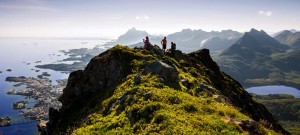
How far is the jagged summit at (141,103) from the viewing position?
25422 millimetres

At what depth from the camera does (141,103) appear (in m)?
29.1

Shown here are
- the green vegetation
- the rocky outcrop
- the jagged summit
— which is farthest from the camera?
the rocky outcrop

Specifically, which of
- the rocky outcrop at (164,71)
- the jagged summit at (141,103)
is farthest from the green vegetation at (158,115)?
the rocky outcrop at (164,71)

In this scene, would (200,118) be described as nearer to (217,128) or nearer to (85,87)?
(217,128)

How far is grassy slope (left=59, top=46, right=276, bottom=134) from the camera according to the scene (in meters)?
24.5

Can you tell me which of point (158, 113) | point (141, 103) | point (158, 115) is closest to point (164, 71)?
point (141, 103)

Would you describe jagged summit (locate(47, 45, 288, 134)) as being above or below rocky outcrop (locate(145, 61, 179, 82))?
below

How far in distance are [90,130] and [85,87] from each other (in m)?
18.2

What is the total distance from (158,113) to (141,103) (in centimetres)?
331

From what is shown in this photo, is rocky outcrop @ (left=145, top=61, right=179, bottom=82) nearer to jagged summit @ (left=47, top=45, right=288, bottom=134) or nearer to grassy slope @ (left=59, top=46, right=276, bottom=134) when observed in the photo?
jagged summit @ (left=47, top=45, right=288, bottom=134)

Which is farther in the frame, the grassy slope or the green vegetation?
the grassy slope

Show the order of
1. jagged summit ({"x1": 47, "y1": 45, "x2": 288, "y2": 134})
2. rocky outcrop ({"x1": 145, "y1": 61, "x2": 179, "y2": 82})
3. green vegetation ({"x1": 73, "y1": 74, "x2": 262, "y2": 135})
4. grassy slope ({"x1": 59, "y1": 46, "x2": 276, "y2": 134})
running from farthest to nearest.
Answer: rocky outcrop ({"x1": 145, "y1": 61, "x2": 179, "y2": 82})
jagged summit ({"x1": 47, "y1": 45, "x2": 288, "y2": 134})
grassy slope ({"x1": 59, "y1": 46, "x2": 276, "y2": 134})
green vegetation ({"x1": 73, "y1": 74, "x2": 262, "y2": 135})

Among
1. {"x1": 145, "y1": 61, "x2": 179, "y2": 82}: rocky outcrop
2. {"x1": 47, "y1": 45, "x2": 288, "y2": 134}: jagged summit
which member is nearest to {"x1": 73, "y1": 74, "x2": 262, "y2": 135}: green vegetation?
{"x1": 47, "y1": 45, "x2": 288, "y2": 134}: jagged summit

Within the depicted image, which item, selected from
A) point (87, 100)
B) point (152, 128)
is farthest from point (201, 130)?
point (87, 100)
